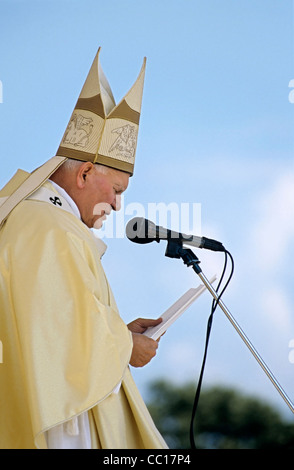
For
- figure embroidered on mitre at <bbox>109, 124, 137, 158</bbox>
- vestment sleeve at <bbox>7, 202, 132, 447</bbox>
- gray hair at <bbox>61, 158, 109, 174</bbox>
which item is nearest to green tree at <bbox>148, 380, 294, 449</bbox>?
figure embroidered on mitre at <bbox>109, 124, 137, 158</bbox>

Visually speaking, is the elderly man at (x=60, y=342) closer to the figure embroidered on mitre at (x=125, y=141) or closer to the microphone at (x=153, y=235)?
the microphone at (x=153, y=235)

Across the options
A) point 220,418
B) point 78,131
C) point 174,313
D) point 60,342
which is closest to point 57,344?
point 60,342

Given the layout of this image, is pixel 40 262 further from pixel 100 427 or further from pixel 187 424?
pixel 187 424

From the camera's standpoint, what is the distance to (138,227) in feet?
8.58

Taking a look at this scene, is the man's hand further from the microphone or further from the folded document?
the microphone

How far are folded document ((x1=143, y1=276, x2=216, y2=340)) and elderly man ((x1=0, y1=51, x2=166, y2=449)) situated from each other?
0.19ft

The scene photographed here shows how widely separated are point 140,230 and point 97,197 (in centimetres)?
21

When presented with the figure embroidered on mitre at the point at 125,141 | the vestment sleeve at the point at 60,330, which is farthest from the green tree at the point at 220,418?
the vestment sleeve at the point at 60,330

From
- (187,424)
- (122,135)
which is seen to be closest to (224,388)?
(187,424)

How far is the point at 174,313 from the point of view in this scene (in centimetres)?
252

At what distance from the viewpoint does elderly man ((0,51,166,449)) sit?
2.29 m

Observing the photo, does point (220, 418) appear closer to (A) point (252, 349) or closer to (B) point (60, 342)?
(A) point (252, 349)
